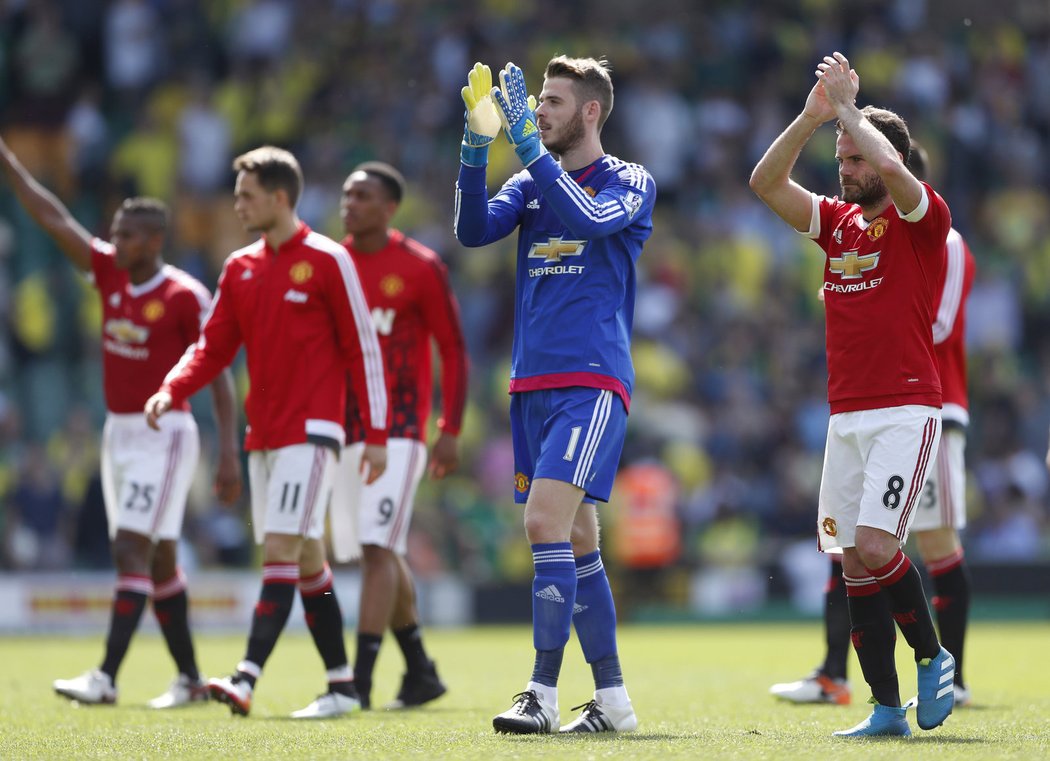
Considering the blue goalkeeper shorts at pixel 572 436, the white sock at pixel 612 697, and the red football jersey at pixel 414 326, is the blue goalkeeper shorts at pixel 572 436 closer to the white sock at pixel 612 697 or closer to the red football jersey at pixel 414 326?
the white sock at pixel 612 697

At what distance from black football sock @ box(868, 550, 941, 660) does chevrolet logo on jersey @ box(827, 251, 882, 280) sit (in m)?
1.14

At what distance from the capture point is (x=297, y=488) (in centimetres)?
807

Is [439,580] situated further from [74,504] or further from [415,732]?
[415,732]

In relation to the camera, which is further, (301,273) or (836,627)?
(836,627)

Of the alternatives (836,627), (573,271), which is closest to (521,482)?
(573,271)

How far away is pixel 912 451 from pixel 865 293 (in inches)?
26.4

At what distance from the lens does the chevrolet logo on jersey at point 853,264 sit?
677 centimetres

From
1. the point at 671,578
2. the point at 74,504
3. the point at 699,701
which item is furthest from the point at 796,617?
the point at 699,701

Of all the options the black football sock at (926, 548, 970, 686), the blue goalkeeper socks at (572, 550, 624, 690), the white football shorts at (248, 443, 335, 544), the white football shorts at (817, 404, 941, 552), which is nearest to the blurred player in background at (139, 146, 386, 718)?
the white football shorts at (248, 443, 335, 544)

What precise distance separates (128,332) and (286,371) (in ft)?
5.45

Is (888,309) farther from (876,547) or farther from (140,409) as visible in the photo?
(140,409)

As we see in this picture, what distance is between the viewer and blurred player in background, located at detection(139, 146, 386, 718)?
809cm

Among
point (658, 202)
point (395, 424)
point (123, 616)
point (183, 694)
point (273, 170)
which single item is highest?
Answer: point (658, 202)

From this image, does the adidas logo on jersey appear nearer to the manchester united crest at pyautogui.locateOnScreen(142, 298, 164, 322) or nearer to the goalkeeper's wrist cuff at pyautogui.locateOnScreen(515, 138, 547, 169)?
the goalkeeper's wrist cuff at pyautogui.locateOnScreen(515, 138, 547, 169)
